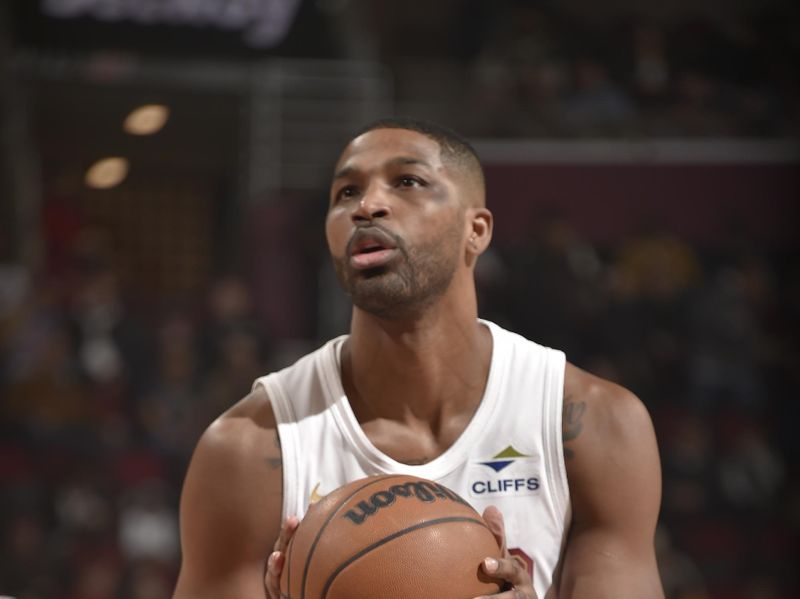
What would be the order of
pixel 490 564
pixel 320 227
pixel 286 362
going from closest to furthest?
1. pixel 490 564
2. pixel 286 362
3. pixel 320 227

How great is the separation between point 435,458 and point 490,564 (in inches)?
19.6

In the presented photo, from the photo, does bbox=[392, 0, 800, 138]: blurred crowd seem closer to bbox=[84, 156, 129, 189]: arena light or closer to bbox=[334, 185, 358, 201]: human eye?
bbox=[84, 156, 129, 189]: arena light

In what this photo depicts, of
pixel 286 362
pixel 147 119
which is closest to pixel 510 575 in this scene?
pixel 286 362

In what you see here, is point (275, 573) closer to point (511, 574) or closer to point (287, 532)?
point (287, 532)

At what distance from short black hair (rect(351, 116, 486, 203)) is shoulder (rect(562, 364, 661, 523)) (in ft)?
2.11

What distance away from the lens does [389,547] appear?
6.75ft

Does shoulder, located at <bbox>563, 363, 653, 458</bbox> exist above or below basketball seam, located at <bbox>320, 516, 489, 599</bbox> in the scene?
above

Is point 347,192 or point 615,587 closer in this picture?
point 615,587

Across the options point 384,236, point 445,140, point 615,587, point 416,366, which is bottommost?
point 615,587

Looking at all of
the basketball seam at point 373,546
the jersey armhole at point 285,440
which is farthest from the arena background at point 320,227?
the basketball seam at point 373,546

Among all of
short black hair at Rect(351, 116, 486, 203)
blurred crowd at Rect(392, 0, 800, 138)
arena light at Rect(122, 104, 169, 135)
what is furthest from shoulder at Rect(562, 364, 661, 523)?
blurred crowd at Rect(392, 0, 800, 138)

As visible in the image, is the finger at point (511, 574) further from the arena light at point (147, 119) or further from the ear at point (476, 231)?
the arena light at point (147, 119)

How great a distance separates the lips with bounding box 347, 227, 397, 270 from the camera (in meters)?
2.43

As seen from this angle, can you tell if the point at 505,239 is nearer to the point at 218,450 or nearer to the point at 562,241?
the point at 562,241
